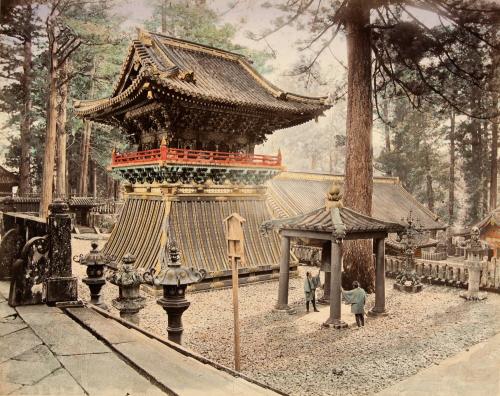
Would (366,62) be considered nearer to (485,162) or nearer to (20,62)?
(20,62)

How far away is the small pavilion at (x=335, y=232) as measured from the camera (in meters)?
8.55

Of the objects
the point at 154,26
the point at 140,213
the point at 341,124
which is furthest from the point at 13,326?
the point at 341,124

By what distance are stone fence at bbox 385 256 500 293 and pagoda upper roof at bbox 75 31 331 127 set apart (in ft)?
20.2

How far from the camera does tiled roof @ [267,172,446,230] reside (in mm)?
18750

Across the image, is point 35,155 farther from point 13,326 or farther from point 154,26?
point 13,326

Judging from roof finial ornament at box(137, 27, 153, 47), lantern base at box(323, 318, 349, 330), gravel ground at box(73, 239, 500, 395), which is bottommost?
gravel ground at box(73, 239, 500, 395)

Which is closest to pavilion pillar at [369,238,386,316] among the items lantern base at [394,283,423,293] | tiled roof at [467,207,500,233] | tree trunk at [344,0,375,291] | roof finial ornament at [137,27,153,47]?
tree trunk at [344,0,375,291]

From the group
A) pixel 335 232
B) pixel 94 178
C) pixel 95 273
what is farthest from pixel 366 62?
pixel 94 178

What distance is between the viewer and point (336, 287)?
8469mm

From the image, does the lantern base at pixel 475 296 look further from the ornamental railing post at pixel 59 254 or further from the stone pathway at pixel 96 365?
the ornamental railing post at pixel 59 254

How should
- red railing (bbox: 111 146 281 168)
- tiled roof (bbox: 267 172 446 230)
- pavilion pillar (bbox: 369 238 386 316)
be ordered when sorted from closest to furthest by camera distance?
pavilion pillar (bbox: 369 238 386 316)
red railing (bbox: 111 146 281 168)
tiled roof (bbox: 267 172 446 230)

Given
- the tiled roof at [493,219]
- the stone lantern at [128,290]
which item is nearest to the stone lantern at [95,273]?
the stone lantern at [128,290]

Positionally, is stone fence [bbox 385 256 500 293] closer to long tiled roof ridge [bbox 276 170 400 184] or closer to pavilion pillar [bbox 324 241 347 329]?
pavilion pillar [bbox 324 241 347 329]

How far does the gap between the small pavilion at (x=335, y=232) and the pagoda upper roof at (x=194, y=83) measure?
4.74m
